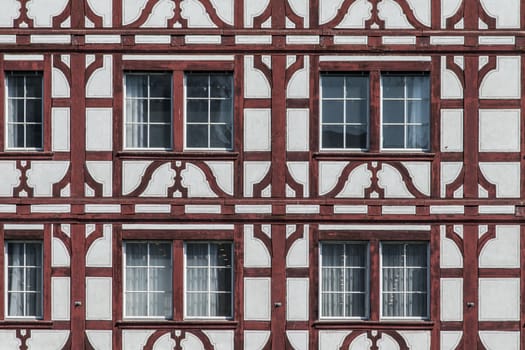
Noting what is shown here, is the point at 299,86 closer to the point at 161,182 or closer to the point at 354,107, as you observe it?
the point at 354,107

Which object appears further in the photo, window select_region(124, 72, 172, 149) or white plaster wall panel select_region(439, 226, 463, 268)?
window select_region(124, 72, 172, 149)

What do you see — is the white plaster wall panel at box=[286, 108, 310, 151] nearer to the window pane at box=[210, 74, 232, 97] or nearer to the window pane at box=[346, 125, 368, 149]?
the window pane at box=[346, 125, 368, 149]

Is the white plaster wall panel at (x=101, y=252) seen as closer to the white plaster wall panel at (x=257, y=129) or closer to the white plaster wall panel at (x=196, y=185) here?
the white plaster wall panel at (x=196, y=185)

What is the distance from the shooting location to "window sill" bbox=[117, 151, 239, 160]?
19.5 metres

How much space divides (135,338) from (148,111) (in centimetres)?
398

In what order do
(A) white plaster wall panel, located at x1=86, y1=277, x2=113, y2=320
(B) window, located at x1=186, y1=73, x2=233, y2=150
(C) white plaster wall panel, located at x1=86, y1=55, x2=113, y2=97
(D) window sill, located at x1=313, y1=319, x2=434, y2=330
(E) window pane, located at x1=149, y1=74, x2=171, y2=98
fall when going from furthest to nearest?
(E) window pane, located at x1=149, y1=74, x2=171, y2=98, (B) window, located at x1=186, y1=73, x2=233, y2=150, (C) white plaster wall panel, located at x1=86, y1=55, x2=113, y2=97, (A) white plaster wall panel, located at x1=86, y1=277, x2=113, y2=320, (D) window sill, located at x1=313, y1=319, x2=434, y2=330

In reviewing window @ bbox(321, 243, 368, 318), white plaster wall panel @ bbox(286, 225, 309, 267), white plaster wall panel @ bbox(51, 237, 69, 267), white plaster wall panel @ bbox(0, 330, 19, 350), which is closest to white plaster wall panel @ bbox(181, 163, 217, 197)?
white plaster wall panel @ bbox(286, 225, 309, 267)

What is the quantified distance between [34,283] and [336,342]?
17.7 ft

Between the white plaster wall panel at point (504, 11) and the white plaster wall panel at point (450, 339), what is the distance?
5.40m

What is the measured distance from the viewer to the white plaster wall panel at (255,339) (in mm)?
19469

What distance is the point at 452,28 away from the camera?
19.5m

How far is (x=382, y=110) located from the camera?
1973 centimetres

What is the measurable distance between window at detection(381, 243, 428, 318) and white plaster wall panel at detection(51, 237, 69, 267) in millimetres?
5529

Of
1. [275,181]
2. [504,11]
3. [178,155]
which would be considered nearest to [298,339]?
[275,181]
